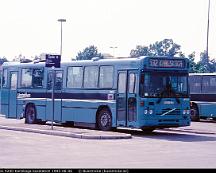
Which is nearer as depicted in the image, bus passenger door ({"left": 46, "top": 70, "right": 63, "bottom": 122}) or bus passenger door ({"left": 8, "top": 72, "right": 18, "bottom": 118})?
bus passenger door ({"left": 46, "top": 70, "right": 63, "bottom": 122})

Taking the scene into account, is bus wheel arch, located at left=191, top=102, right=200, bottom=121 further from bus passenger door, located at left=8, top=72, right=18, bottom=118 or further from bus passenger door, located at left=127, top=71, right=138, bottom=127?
bus passenger door, located at left=127, top=71, right=138, bottom=127

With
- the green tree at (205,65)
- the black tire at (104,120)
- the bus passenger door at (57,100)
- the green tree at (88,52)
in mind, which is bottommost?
the black tire at (104,120)

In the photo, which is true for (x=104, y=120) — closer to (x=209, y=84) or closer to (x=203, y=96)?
(x=203, y=96)

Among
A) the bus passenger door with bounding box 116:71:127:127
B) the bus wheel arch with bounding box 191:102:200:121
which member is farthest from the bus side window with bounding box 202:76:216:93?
the bus passenger door with bounding box 116:71:127:127

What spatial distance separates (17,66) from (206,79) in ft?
39.6

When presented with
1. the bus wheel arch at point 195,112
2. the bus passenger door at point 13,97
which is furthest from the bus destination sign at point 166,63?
the bus wheel arch at point 195,112

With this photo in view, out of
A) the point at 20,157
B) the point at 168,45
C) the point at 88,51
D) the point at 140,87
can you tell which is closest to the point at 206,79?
the point at 140,87

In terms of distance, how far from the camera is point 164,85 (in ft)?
76.5

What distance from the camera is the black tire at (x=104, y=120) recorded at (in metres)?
24.5

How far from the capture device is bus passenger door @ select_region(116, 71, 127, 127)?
23.6m

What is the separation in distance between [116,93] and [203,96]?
1336 centimetres

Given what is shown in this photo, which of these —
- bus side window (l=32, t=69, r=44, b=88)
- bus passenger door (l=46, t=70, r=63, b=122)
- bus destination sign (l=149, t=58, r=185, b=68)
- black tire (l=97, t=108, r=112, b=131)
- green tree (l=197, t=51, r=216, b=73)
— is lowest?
black tire (l=97, t=108, r=112, b=131)

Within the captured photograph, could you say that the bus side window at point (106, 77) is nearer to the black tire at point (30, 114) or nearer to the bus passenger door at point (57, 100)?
the bus passenger door at point (57, 100)

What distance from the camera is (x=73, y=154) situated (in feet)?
51.4
